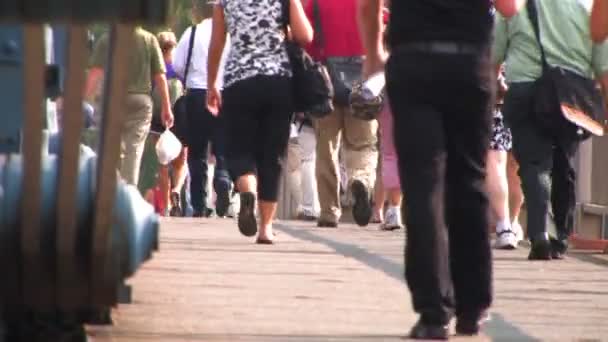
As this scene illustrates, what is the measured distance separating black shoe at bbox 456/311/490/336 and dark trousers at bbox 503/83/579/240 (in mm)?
4528

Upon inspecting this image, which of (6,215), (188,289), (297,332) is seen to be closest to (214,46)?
(188,289)

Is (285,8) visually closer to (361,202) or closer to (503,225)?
(503,225)

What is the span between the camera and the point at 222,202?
19.0m

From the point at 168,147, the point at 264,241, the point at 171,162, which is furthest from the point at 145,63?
the point at 171,162

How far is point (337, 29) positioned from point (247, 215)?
2.32 meters

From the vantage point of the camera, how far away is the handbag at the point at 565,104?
11766mm

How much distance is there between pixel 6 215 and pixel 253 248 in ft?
25.8

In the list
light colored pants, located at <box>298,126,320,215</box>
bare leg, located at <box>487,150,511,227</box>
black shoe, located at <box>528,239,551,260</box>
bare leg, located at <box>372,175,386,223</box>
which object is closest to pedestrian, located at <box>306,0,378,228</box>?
light colored pants, located at <box>298,126,320,215</box>

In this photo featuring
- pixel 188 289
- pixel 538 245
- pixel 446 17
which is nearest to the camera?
pixel 446 17

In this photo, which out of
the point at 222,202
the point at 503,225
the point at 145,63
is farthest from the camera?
the point at 222,202

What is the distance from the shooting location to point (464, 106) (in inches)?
280

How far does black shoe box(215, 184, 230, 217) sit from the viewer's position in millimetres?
18797

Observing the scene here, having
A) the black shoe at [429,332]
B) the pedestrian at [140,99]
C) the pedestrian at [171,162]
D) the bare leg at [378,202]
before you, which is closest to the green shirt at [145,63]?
the pedestrian at [140,99]

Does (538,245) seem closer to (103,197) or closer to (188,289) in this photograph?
(188,289)
